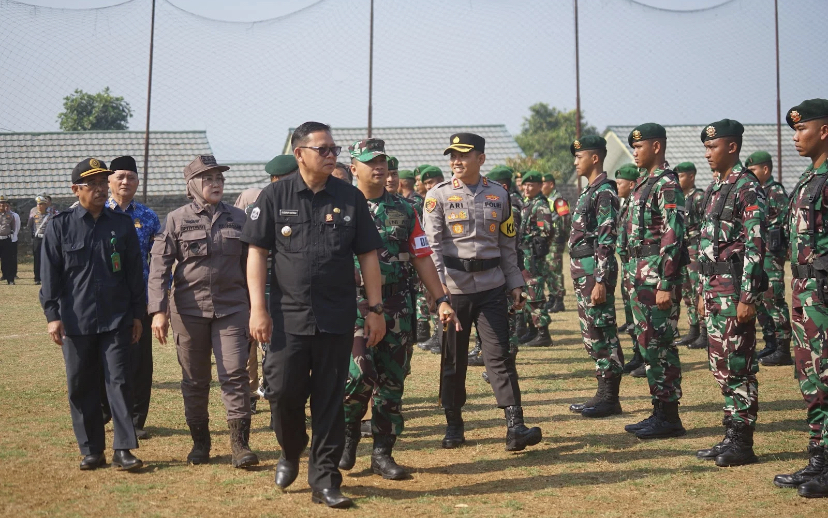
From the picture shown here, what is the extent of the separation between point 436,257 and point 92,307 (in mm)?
2629

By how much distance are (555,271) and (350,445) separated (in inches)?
421

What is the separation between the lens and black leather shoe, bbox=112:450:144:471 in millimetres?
6238

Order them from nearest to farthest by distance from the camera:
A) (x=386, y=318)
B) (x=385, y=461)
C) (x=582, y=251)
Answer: (x=386, y=318), (x=385, y=461), (x=582, y=251)

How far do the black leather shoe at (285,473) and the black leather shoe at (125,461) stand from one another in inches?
48.6

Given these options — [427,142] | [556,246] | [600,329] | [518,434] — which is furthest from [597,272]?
[427,142]

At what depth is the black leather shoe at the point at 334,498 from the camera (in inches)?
210


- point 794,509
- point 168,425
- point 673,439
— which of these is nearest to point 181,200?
point 168,425

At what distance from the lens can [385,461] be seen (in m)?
6.14

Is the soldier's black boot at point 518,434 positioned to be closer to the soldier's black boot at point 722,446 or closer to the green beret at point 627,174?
the soldier's black boot at point 722,446

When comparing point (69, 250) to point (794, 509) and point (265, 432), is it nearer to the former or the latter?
point (265, 432)

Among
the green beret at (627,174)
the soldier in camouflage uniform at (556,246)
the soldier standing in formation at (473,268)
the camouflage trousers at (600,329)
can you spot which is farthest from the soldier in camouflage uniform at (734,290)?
the soldier in camouflage uniform at (556,246)

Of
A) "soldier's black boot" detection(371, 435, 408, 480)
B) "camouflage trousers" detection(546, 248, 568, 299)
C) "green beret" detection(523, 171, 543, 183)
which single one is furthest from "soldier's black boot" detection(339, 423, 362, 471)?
"camouflage trousers" detection(546, 248, 568, 299)

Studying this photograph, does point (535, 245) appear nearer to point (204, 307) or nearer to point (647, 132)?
point (647, 132)

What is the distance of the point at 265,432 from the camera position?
24.9 feet
